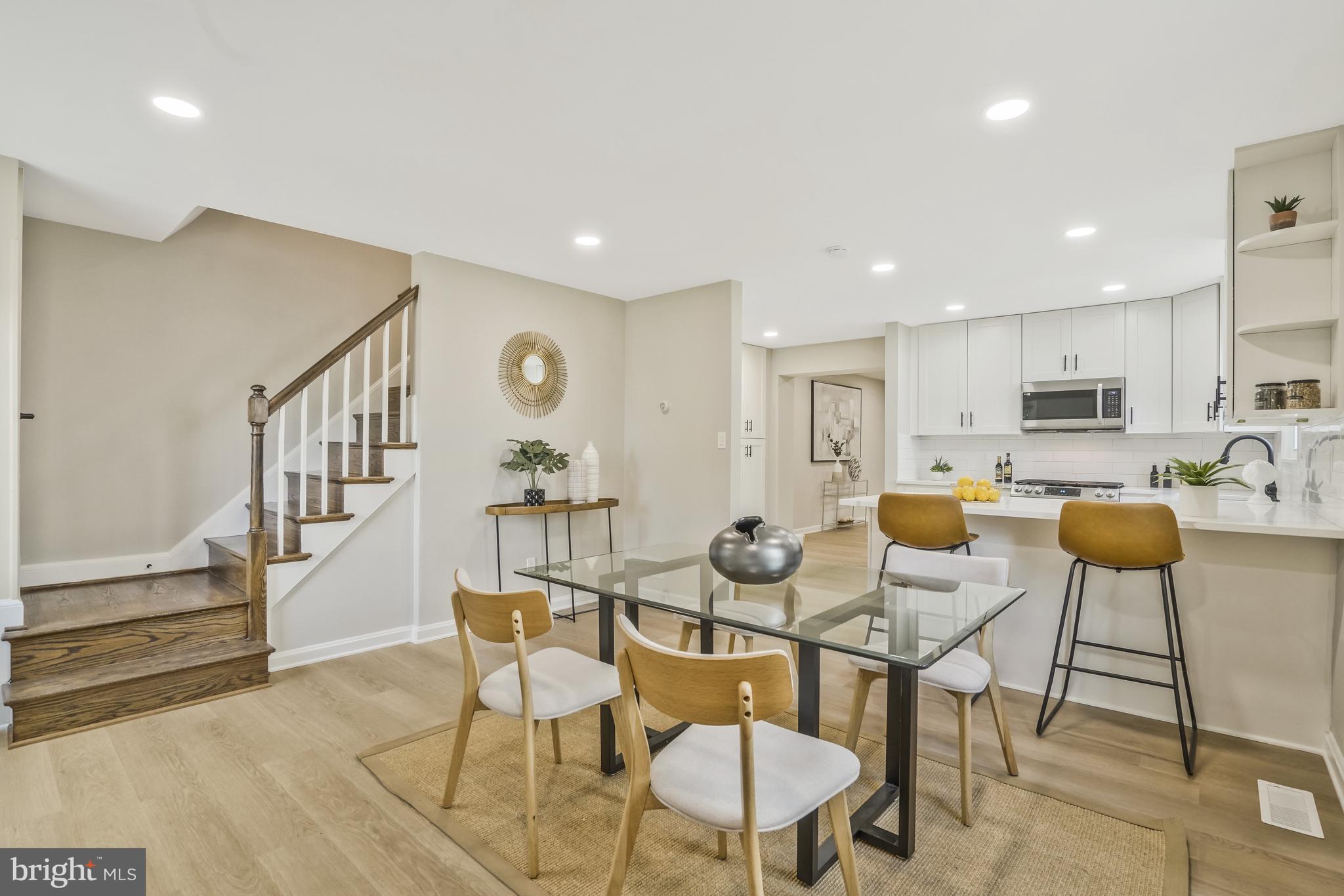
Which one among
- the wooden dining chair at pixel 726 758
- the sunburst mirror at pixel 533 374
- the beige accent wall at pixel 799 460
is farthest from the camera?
the beige accent wall at pixel 799 460

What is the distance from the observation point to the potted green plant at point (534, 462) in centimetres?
424

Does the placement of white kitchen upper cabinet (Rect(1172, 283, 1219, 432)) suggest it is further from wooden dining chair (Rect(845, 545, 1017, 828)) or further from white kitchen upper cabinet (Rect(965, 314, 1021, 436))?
wooden dining chair (Rect(845, 545, 1017, 828))

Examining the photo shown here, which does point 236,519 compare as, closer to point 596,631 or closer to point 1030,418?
point 596,631

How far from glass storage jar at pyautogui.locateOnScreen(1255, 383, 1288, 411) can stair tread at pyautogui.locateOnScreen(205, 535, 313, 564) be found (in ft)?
14.6

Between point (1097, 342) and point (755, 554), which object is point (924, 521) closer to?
point (755, 554)

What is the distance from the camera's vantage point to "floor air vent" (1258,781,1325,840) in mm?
2051

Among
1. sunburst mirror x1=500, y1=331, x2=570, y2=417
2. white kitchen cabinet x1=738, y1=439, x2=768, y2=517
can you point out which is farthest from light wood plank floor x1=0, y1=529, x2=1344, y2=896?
white kitchen cabinet x1=738, y1=439, x2=768, y2=517

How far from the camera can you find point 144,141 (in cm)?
256

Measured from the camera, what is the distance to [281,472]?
3531 millimetres

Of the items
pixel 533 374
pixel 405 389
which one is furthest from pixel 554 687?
pixel 533 374

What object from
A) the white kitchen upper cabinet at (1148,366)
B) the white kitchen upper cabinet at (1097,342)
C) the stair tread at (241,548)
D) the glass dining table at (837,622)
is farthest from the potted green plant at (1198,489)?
the stair tread at (241,548)

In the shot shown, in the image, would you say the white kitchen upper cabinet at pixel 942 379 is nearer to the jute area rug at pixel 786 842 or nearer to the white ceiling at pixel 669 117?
the white ceiling at pixel 669 117

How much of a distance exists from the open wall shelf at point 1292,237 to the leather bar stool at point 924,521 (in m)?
1.48

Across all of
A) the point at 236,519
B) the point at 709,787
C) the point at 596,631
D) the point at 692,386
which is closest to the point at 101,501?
the point at 236,519
